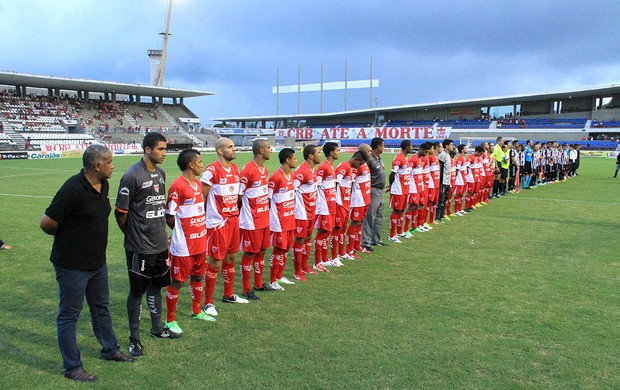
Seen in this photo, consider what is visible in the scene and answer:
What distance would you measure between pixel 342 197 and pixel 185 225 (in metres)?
3.68

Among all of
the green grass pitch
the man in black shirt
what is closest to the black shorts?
the man in black shirt

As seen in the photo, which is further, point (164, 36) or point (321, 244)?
point (164, 36)

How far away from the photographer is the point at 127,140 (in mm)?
57531

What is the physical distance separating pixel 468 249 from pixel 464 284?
8.35 ft

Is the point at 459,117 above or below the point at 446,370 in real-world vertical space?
above

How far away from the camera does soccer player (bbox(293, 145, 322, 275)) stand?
7.52m

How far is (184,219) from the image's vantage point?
5.29 m

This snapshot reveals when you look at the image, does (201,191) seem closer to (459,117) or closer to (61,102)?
(61,102)

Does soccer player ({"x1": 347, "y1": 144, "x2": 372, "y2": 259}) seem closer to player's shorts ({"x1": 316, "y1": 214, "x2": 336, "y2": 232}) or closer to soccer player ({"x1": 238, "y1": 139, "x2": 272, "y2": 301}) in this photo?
player's shorts ({"x1": 316, "y1": 214, "x2": 336, "y2": 232})

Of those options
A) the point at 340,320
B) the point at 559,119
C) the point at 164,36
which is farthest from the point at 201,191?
the point at 164,36

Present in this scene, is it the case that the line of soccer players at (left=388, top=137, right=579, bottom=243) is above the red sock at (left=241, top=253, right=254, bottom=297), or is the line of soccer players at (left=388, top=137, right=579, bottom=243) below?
above

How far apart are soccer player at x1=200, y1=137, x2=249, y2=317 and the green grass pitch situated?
0.64m

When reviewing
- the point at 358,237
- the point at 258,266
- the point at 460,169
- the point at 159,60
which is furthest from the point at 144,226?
the point at 159,60

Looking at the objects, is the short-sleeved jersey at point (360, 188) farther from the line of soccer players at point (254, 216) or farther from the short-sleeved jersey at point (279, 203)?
the short-sleeved jersey at point (279, 203)
